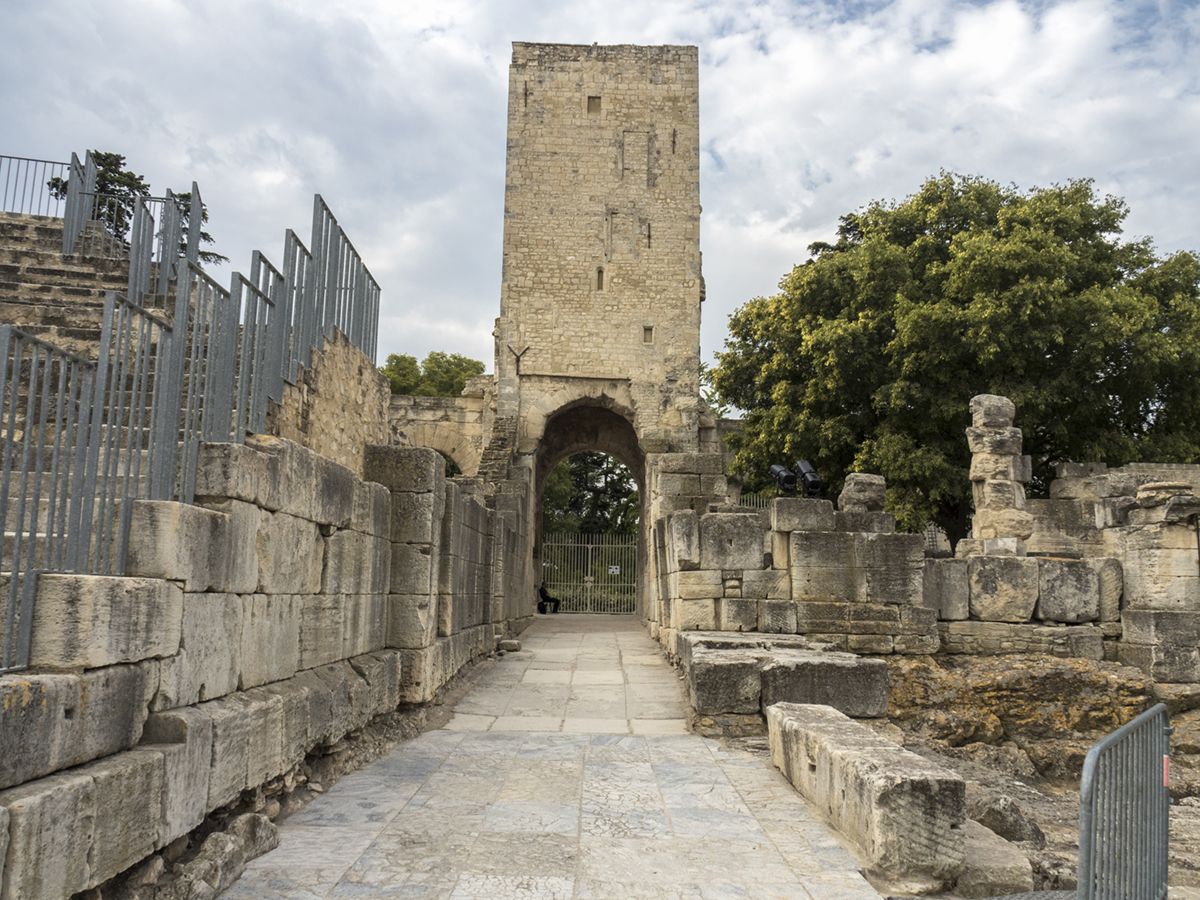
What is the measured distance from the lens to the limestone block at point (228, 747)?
163 inches

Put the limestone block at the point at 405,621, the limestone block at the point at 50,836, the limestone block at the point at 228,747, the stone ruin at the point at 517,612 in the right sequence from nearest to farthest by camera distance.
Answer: the limestone block at the point at 50,836 → the stone ruin at the point at 517,612 → the limestone block at the point at 228,747 → the limestone block at the point at 405,621

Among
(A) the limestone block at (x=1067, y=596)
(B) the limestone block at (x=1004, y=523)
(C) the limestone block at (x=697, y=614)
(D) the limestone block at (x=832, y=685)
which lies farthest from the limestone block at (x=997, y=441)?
(D) the limestone block at (x=832, y=685)

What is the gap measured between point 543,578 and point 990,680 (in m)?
18.3

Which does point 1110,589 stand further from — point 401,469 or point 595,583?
point 595,583

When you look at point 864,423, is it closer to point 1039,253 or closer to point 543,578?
point 1039,253

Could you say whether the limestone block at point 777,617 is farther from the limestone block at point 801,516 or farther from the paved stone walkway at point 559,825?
the paved stone walkway at point 559,825

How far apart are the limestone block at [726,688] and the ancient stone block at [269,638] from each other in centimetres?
312

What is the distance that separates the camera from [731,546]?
35.6ft

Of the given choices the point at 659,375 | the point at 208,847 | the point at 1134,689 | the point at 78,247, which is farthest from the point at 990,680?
the point at 659,375

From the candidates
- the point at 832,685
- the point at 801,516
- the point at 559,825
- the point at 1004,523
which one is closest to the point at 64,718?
the point at 559,825

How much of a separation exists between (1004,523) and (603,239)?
14.0m

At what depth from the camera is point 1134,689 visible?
10078 millimetres

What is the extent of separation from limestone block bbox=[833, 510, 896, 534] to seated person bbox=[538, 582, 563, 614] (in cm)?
1458

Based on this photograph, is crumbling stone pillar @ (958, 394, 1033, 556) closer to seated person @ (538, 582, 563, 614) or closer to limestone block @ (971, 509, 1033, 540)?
limestone block @ (971, 509, 1033, 540)
